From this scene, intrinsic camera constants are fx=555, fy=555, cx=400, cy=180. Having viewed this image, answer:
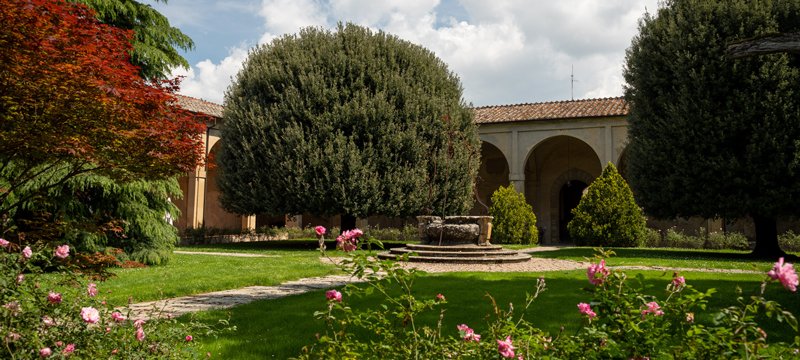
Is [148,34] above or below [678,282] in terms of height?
above

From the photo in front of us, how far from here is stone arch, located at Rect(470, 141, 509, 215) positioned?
27219mm

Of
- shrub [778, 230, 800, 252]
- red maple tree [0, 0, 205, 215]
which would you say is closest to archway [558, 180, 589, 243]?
shrub [778, 230, 800, 252]

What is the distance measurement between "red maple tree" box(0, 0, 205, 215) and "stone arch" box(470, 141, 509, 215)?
21.5 metres

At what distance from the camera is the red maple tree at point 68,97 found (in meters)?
5.38

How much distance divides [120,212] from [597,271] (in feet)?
36.7

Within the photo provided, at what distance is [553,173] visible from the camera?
85.3 feet

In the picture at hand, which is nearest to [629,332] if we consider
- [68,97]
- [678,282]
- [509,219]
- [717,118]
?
[678,282]

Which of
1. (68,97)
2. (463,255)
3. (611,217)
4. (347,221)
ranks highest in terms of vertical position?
(68,97)

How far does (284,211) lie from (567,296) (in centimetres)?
1187

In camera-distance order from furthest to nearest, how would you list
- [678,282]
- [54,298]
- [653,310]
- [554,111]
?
[554,111] → [54,298] → [678,282] → [653,310]

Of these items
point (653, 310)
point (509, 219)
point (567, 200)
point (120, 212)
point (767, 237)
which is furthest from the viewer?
point (567, 200)

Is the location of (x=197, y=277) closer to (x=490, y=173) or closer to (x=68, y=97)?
(x=68, y=97)

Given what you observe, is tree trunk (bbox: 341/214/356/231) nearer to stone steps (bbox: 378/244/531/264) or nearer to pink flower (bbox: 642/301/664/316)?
stone steps (bbox: 378/244/531/264)

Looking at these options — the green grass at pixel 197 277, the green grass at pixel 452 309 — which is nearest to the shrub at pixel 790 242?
the green grass at pixel 452 309
